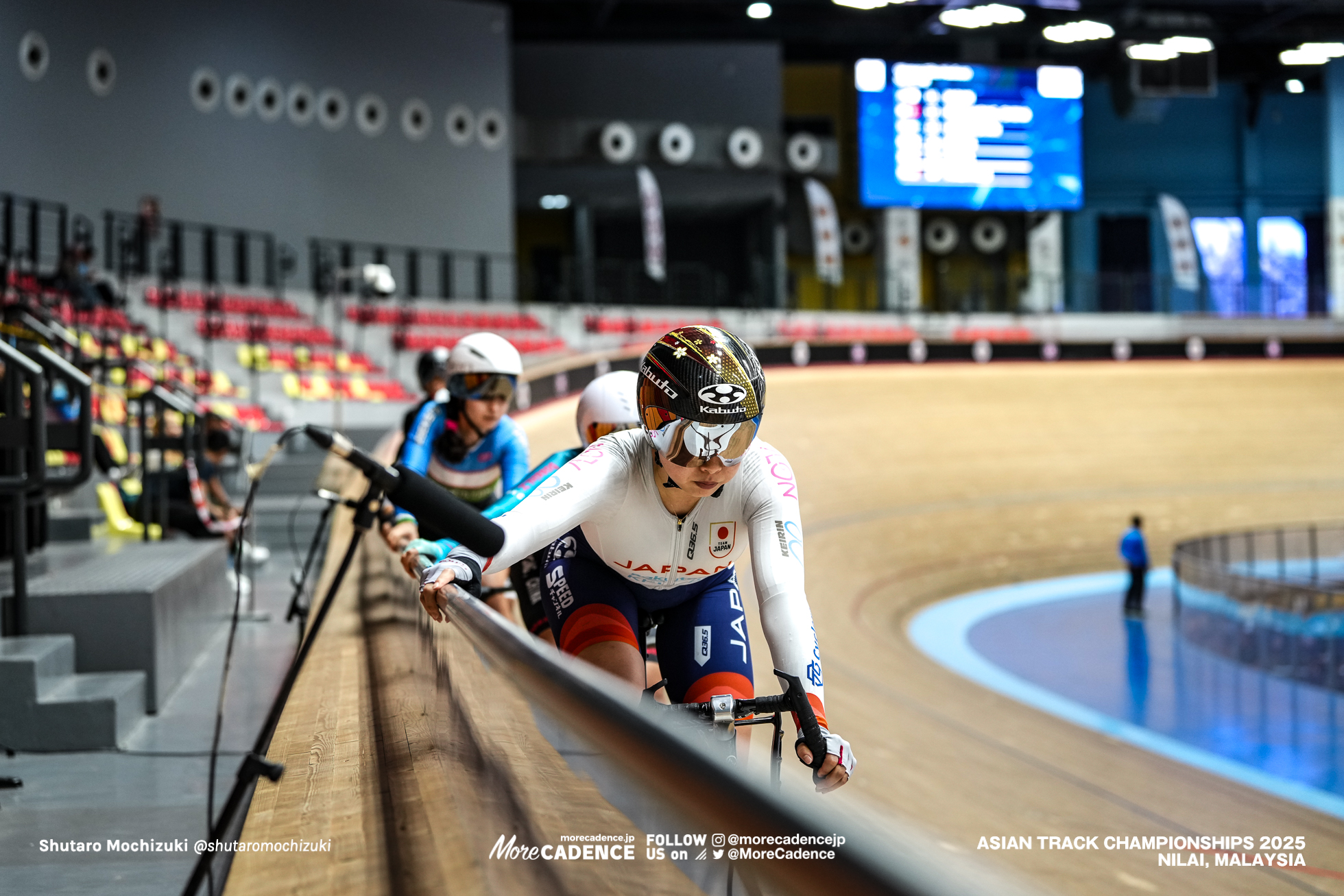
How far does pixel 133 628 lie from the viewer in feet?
12.5

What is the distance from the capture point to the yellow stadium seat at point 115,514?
6840mm

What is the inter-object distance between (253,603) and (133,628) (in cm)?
261

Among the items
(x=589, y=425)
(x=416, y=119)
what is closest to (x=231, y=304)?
(x=416, y=119)

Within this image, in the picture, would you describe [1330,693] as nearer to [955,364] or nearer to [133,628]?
[133,628]

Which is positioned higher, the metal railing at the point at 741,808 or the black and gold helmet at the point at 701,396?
the black and gold helmet at the point at 701,396

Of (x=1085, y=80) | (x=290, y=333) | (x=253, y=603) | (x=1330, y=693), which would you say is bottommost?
(x=1330, y=693)

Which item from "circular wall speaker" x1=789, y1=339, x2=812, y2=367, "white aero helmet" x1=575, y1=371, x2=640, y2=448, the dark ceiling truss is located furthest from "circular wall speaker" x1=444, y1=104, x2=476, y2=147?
"white aero helmet" x1=575, y1=371, x2=640, y2=448

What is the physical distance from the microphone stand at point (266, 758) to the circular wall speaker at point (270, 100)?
17300mm

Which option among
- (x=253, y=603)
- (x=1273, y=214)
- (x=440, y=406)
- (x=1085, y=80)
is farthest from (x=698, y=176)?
(x=440, y=406)

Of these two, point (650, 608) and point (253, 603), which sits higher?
point (650, 608)

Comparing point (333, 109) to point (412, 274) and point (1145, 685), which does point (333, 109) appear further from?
point (1145, 685)

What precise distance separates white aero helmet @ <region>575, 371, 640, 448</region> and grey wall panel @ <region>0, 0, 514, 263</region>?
43.2 ft

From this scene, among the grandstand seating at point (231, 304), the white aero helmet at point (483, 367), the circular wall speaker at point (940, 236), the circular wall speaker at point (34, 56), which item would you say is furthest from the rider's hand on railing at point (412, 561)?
the circular wall speaker at point (940, 236)

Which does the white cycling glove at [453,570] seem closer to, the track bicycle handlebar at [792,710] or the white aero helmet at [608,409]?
the track bicycle handlebar at [792,710]
